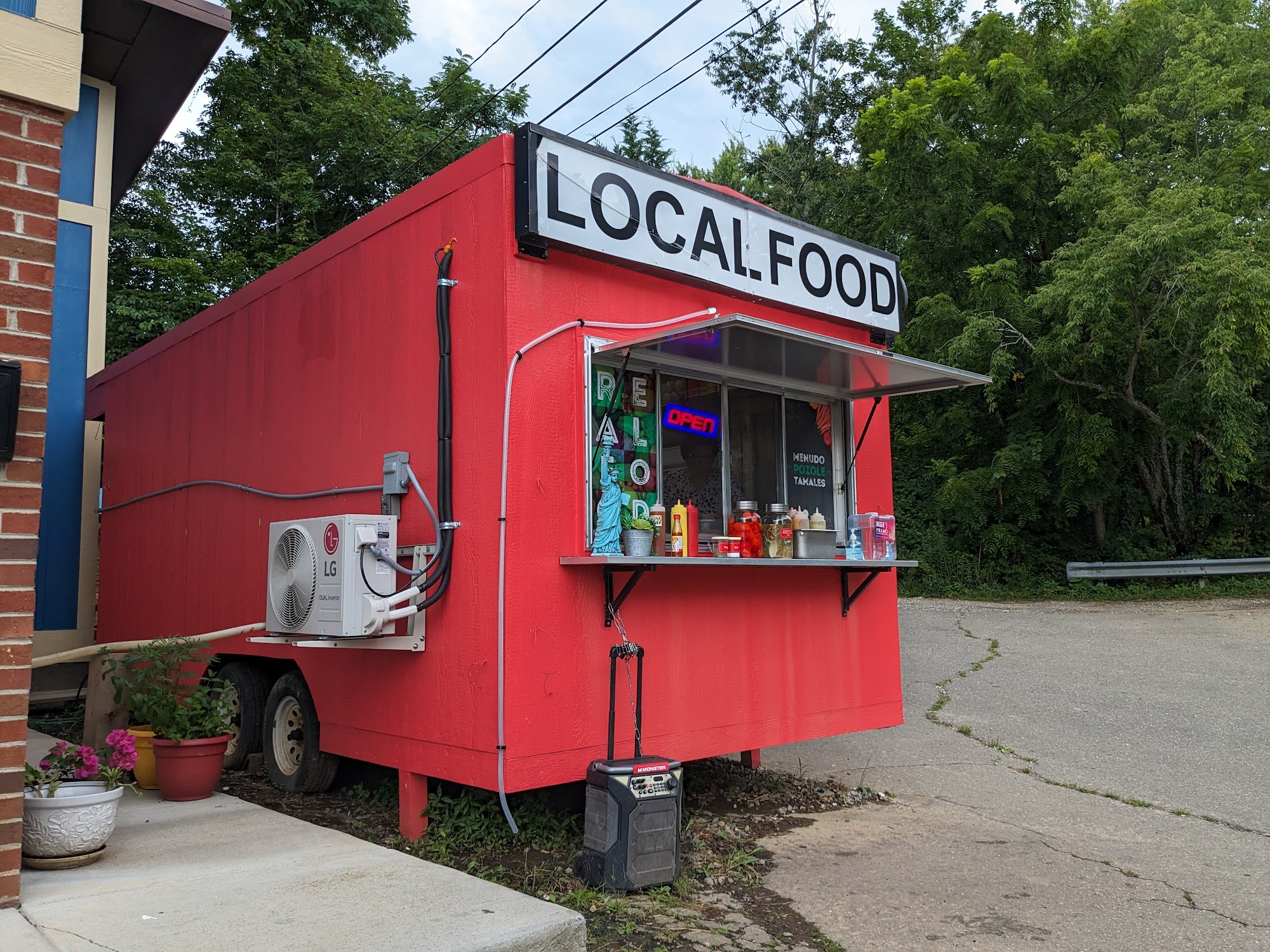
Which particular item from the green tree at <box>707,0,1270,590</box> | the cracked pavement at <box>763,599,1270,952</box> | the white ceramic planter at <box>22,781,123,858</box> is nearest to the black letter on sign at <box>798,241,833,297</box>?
the cracked pavement at <box>763,599,1270,952</box>

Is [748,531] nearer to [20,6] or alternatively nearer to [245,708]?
[245,708]

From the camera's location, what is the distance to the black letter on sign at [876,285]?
21.5 feet

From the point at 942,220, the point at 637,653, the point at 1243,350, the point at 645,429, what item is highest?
the point at 942,220

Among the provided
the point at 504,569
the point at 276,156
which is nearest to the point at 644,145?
the point at 276,156

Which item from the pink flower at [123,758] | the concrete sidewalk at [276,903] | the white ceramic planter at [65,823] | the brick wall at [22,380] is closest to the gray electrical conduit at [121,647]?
the pink flower at [123,758]

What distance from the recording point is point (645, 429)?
5352 millimetres

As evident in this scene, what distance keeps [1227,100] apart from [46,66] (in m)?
15.9

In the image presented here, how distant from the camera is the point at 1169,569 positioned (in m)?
15.3

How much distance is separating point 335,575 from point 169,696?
164 centimetres

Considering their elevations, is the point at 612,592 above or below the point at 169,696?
above

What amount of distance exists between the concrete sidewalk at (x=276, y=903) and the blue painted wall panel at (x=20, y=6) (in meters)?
3.08

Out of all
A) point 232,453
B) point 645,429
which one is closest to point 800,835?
point 645,429

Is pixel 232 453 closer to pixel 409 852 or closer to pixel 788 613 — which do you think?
pixel 409 852

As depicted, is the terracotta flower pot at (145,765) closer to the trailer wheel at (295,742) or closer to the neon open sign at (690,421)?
the trailer wheel at (295,742)
